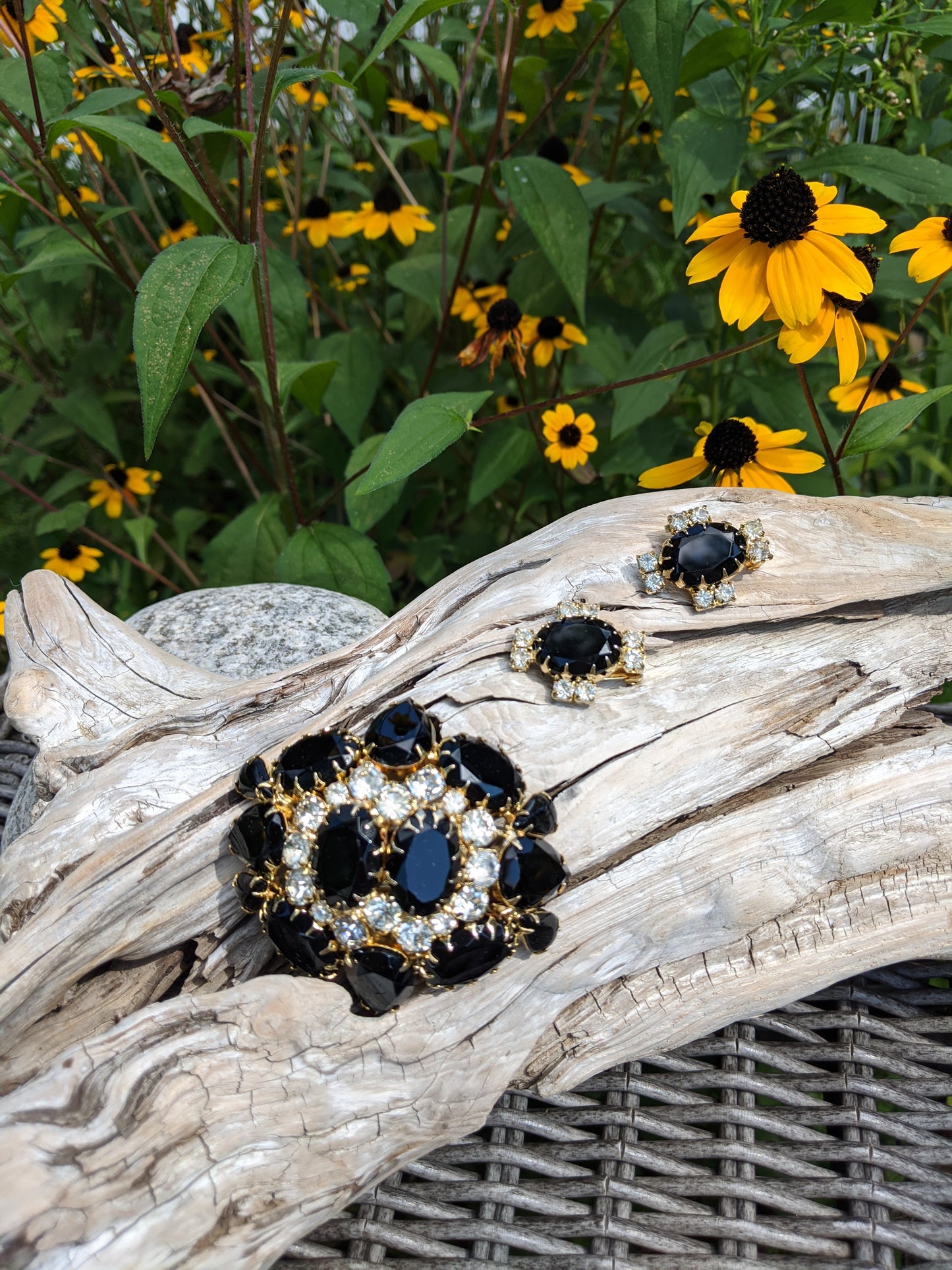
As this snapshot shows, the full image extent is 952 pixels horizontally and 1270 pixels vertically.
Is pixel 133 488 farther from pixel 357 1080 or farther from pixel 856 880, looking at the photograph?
pixel 856 880

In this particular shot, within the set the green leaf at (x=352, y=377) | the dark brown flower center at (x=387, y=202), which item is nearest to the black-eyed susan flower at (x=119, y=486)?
the green leaf at (x=352, y=377)

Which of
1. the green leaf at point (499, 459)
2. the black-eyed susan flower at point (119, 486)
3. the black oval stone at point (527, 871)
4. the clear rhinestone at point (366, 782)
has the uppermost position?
the green leaf at point (499, 459)

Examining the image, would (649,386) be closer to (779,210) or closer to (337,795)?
(779,210)

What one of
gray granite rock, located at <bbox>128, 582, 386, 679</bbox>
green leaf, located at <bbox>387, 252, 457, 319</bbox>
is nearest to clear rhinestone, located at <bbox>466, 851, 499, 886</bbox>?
gray granite rock, located at <bbox>128, 582, 386, 679</bbox>

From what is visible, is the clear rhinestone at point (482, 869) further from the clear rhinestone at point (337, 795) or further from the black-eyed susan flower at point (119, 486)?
the black-eyed susan flower at point (119, 486)

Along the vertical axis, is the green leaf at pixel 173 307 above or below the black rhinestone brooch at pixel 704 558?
above

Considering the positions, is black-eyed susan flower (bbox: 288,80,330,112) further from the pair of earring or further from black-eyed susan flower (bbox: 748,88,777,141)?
the pair of earring
